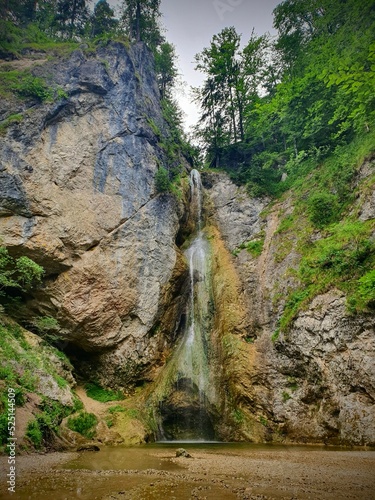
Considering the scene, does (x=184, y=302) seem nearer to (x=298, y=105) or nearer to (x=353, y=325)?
(x=353, y=325)

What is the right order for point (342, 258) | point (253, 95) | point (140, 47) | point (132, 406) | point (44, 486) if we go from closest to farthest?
point (44, 486) → point (342, 258) → point (132, 406) → point (140, 47) → point (253, 95)

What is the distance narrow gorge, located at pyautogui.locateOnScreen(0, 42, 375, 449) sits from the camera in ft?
37.6

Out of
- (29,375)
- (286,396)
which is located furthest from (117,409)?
(286,396)

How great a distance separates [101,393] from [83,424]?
162 inches

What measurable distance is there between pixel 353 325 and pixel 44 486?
34.4 feet

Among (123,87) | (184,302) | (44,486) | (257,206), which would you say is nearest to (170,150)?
(123,87)

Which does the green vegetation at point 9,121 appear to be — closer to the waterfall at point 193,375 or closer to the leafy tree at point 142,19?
the waterfall at point 193,375

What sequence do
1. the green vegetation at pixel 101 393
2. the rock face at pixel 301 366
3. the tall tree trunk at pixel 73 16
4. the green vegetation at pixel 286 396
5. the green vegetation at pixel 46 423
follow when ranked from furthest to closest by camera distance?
the tall tree trunk at pixel 73 16
the green vegetation at pixel 101 393
the green vegetation at pixel 286 396
the rock face at pixel 301 366
the green vegetation at pixel 46 423

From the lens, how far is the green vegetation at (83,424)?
11.4 m

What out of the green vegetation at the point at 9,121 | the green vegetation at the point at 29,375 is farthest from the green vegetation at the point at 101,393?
the green vegetation at the point at 9,121

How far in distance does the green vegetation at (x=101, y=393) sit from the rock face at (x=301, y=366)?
635cm

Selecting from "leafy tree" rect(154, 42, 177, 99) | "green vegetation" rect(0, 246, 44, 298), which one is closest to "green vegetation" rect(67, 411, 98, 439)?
"green vegetation" rect(0, 246, 44, 298)

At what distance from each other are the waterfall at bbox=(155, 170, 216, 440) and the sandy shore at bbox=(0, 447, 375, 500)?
7207 mm

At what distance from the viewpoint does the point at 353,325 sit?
10969mm
